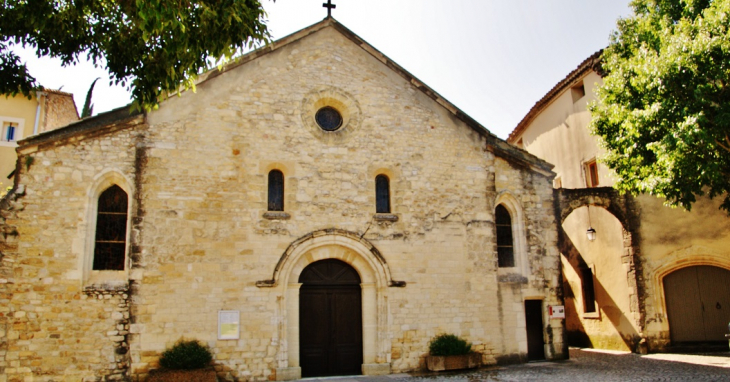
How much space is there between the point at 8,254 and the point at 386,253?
25.4 ft

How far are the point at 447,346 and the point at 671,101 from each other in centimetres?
724

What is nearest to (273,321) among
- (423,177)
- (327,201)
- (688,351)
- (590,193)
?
(327,201)

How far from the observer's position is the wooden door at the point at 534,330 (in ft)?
46.7

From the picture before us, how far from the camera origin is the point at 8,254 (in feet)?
35.7

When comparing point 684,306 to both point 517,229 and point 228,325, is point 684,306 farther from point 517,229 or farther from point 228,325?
point 228,325

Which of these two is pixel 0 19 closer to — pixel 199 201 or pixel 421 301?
pixel 199 201

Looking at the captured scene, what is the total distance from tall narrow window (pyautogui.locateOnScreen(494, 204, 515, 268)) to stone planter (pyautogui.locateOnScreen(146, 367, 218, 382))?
7.55 m

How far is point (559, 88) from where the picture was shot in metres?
20.4

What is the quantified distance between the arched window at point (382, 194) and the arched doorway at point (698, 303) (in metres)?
8.46

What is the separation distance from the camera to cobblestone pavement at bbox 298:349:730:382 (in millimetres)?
11352

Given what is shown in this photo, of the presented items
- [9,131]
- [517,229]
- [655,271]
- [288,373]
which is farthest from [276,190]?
[9,131]

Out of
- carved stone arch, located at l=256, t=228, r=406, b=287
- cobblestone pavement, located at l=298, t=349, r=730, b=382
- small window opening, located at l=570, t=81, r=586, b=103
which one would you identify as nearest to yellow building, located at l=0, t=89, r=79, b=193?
carved stone arch, located at l=256, t=228, r=406, b=287

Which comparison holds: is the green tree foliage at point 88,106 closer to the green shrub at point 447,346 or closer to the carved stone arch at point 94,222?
the carved stone arch at point 94,222

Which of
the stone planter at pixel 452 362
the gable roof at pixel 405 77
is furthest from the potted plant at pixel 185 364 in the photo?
the gable roof at pixel 405 77
